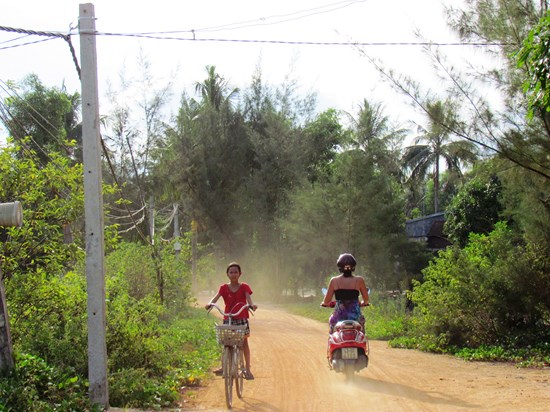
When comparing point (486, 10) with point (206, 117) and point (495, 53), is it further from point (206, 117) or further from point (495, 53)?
point (206, 117)

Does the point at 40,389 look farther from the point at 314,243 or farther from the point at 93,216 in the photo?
the point at 314,243

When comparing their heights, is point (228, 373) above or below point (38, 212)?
below

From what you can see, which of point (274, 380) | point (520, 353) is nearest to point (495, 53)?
point (520, 353)

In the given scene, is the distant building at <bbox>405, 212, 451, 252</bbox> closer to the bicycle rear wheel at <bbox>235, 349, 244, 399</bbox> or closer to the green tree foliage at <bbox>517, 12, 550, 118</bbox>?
the bicycle rear wheel at <bbox>235, 349, 244, 399</bbox>

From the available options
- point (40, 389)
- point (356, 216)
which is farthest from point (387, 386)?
point (356, 216)

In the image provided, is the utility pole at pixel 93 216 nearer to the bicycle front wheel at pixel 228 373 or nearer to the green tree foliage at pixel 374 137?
the bicycle front wheel at pixel 228 373

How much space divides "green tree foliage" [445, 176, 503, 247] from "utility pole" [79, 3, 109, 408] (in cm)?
2079

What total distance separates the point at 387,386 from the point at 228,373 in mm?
2612

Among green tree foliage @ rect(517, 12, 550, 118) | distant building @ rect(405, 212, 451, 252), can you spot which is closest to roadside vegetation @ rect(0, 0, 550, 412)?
green tree foliage @ rect(517, 12, 550, 118)

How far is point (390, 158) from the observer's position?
106 ft

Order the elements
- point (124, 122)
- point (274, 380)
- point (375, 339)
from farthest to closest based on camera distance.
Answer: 1. point (124, 122)
2. point (375, 339)
3. point (274, 380)

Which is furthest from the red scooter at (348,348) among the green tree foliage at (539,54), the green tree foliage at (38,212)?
the green tree foliage at (38,212)

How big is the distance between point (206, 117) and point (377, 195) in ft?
46.5

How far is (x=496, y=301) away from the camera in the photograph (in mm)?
14352
